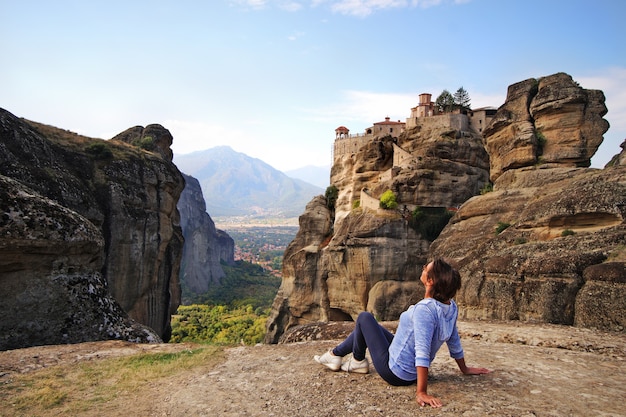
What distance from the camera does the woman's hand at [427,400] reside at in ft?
17.3

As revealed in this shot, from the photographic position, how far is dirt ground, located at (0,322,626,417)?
5.41 meters

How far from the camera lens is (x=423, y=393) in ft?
17.6

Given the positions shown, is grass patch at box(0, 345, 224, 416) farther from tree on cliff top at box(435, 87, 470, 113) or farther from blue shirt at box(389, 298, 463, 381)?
tree on cliff top at box(435, 87, 470, 113)

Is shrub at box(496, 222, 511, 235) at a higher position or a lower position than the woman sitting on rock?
higher

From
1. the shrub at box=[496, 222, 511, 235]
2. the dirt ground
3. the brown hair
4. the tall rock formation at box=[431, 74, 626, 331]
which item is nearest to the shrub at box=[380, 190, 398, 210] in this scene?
the tall rock formation at box=[431, 74, 626, 331]

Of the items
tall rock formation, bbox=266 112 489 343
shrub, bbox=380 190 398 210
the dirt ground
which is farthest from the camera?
shrub, bbox=380 190 398 210

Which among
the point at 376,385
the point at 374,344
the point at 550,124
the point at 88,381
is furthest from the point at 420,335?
the point at 550,124

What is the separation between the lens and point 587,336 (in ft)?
30.2

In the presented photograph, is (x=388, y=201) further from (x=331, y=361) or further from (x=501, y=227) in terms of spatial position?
(x=331, y=361)

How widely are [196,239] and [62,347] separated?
11335 cm

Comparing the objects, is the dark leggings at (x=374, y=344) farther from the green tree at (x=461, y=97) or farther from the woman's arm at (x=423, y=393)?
the green tree at (x=461, y=97)

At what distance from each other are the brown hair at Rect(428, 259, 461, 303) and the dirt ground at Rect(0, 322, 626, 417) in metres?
1.32

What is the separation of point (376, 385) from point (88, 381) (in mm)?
4722

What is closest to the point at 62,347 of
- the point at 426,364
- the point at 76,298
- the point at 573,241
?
the point at 76,298
